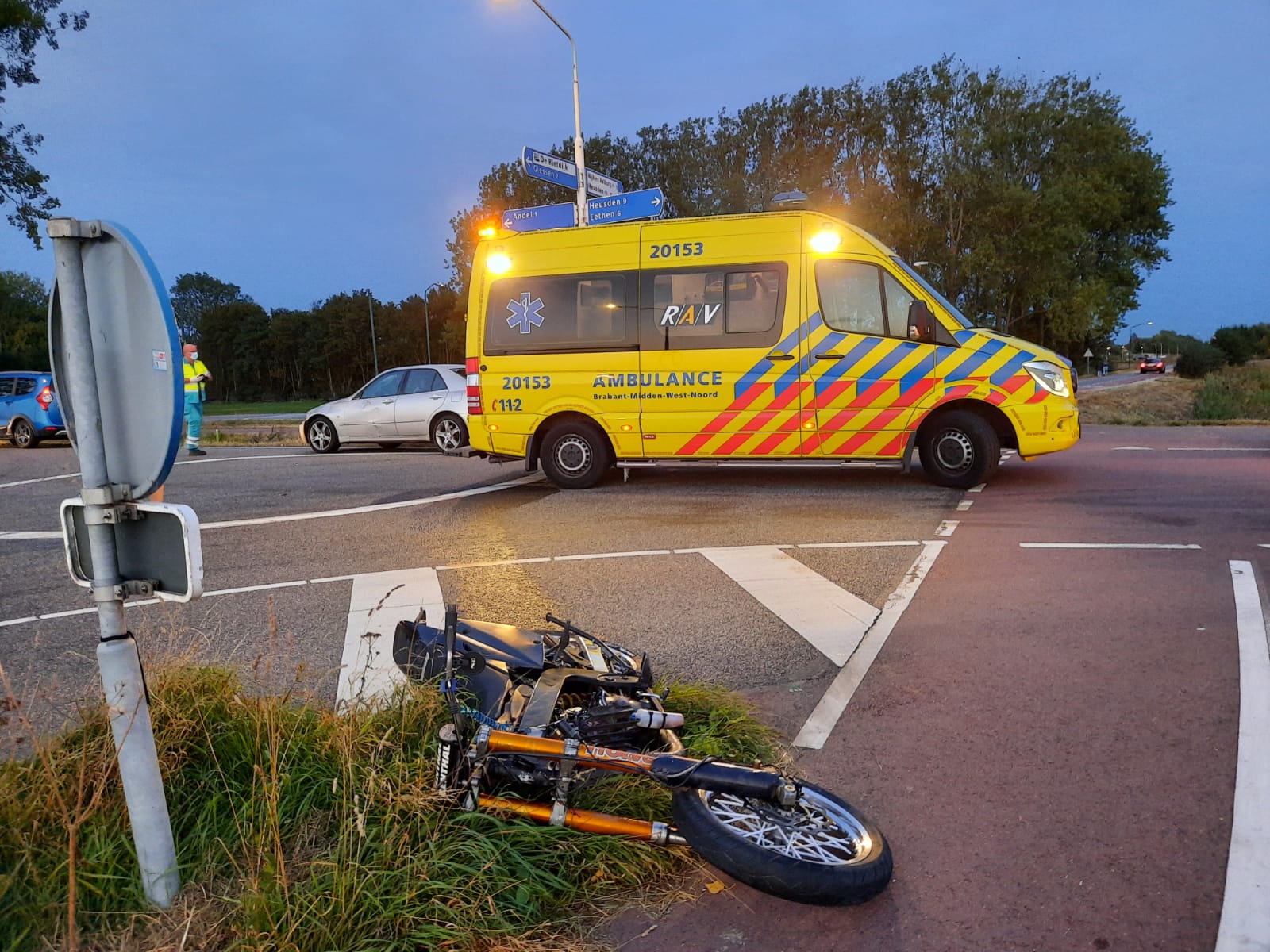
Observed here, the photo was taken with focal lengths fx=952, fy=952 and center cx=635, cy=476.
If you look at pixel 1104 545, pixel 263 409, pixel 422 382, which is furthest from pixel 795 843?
pixel 263 409

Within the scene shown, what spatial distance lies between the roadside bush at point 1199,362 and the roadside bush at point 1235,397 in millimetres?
7672

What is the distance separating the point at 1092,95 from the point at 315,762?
41.5m

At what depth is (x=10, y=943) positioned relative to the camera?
237 centimetres

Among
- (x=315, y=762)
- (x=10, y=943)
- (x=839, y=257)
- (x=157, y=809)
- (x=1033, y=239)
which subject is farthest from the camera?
(x=1033, y=239)

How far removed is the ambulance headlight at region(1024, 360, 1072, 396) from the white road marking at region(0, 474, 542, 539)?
18.4 ft

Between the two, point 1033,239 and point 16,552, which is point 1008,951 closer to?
point 16,552

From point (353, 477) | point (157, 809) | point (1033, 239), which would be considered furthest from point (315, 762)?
point (1033, 239)

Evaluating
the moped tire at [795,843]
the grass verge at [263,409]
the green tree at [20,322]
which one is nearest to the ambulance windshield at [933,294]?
the moped tire at [795,843]

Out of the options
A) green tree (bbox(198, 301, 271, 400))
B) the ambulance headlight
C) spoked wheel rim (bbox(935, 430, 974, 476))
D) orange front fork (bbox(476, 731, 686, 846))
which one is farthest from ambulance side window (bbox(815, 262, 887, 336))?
green tree (bbox(198, 301, 271, 400))

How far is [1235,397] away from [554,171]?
2779 cm

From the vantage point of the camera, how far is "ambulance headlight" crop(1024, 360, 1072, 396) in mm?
8977

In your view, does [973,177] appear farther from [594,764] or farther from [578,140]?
[594,764]

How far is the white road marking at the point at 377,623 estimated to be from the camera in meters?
3.92

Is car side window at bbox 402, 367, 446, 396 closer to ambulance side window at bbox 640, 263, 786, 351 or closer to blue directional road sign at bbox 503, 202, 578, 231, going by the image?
blue directional road sign at bbox 503, 202, 578, 231
